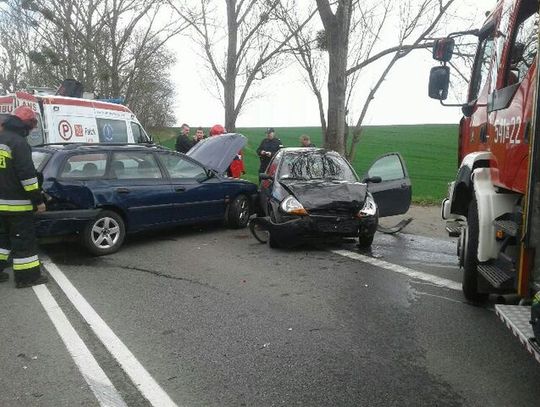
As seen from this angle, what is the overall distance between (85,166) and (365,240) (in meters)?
4.16

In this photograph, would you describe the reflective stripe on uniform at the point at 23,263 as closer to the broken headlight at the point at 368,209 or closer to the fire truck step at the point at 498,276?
the broken headlight at the point at 368,209

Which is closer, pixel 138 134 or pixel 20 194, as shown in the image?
pixel 20 194

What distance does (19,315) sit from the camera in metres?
4.86

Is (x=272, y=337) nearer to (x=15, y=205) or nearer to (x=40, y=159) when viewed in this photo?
(x=15, y=205)

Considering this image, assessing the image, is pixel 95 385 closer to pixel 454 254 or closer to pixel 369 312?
pixel 369 312

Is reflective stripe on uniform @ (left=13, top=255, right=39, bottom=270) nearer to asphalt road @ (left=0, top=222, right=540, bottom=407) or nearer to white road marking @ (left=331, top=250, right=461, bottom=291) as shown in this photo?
asphalt road @ (left=0, top=222, right=540, bottom=407)

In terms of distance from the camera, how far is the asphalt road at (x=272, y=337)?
3.36 metres

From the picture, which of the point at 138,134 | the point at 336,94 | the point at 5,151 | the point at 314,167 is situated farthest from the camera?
the point at 138,134

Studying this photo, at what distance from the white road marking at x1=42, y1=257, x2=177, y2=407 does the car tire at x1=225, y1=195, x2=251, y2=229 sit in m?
3.91

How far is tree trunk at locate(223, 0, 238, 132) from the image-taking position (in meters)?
19.5

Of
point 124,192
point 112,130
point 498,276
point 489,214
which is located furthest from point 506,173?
point 112,130

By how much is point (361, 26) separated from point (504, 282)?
12.0 m

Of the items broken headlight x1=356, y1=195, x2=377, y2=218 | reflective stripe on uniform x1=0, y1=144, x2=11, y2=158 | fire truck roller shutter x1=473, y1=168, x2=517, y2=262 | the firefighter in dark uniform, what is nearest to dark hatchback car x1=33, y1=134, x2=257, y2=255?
the firefighter in dark uniform

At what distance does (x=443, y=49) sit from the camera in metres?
5.87
